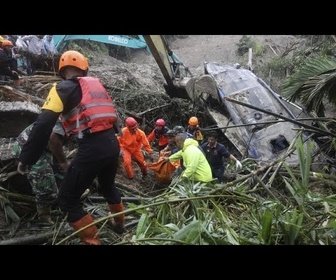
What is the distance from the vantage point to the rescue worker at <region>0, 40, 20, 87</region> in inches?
260

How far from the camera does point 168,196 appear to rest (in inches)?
130

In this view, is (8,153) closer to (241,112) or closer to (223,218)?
(223,218)

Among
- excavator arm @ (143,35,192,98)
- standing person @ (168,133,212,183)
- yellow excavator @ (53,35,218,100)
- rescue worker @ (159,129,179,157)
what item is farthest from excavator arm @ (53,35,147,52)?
standing person @ (168,133,212,183)

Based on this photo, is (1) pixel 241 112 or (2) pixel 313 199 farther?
(1) pixel 241 112

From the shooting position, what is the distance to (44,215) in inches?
146

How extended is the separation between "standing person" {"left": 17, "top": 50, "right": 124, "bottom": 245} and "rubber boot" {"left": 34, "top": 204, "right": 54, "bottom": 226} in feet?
1.81

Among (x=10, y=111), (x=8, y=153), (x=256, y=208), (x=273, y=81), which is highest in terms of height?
(x=10, y=111)

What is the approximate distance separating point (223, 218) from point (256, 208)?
352mm

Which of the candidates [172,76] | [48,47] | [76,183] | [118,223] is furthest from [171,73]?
[76,183]

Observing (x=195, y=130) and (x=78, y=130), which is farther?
(x=195, y=130)

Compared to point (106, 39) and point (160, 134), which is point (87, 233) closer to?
point (160, 134)

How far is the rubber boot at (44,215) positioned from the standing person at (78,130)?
0.55m

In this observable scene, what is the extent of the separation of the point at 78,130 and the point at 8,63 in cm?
451

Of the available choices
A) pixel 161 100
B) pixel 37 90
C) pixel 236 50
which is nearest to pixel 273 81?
pixel 236 50
